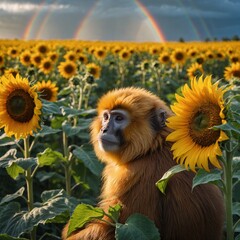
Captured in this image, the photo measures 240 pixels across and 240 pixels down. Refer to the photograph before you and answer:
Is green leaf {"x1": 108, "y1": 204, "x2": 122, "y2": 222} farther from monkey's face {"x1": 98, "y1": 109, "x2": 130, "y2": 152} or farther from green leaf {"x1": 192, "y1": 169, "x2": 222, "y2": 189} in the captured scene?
green leaf {"x1": 192, "y1": 169, "x2": 222, "y2": 189}

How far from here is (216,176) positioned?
2562mm

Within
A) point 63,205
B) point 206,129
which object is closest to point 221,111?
point 206,129

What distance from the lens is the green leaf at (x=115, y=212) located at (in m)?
3.16

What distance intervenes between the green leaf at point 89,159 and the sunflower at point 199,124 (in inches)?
84.5

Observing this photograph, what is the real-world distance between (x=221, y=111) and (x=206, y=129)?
18cm

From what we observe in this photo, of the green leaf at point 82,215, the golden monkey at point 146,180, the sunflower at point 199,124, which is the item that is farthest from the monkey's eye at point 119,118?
the sunflower at point 199,124

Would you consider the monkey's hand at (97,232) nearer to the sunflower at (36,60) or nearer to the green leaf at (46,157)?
the green leaf at (46,157)

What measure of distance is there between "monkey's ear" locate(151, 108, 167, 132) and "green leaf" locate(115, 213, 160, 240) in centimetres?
68

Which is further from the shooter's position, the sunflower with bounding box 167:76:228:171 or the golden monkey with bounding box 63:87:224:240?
the golden monkey with bounding box 63:87:224:240

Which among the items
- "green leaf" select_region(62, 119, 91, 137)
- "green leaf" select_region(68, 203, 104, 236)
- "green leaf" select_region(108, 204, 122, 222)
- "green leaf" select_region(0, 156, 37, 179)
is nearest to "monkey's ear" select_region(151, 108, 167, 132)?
"green leaf" select_region(108, 204, 122, 222)

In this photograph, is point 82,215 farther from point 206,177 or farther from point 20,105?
point 20,105

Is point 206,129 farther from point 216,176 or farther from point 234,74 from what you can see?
point 234,74

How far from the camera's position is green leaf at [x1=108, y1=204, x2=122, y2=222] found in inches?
124

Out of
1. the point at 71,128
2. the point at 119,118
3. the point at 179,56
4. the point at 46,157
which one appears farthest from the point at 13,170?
the point at 179,56
